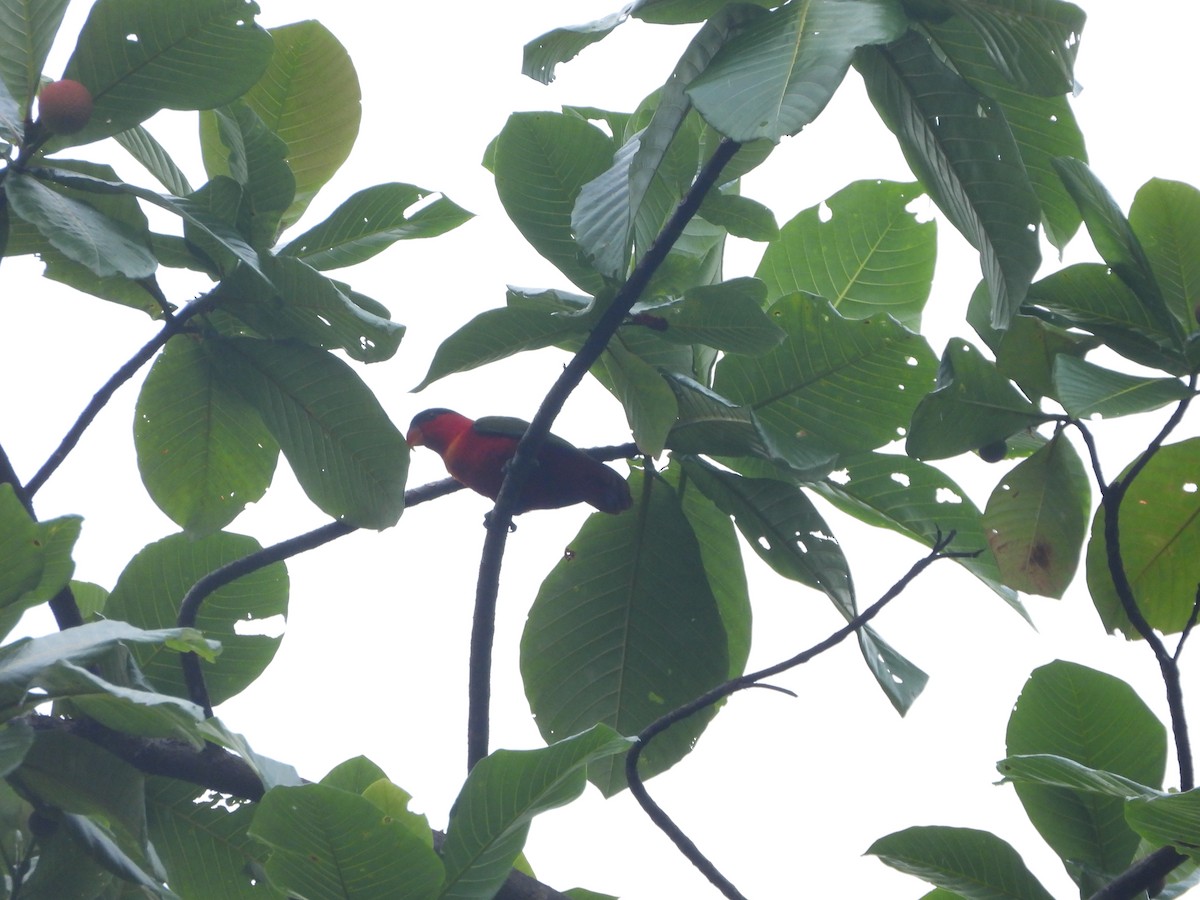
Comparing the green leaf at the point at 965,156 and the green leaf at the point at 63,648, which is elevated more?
the green leaf at the point at 965,156

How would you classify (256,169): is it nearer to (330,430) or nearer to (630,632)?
(330,430)

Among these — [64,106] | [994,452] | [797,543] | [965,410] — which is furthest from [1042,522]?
[64,106]

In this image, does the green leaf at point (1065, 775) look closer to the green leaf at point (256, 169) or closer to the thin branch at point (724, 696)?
the thin branch at point (724, 696)

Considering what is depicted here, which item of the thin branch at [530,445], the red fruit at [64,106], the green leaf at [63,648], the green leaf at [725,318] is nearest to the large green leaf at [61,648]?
the green leaf at [63,648]

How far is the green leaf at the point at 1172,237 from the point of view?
1859 millimetres

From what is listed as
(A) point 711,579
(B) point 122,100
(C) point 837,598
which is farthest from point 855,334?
(B) point 122,100

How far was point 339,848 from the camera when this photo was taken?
1295 millimetres

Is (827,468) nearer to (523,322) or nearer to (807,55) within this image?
(523,322)

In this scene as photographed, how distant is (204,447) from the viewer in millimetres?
2215

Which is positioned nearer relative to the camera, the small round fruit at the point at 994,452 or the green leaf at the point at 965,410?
the green leaf at the point at 965,410

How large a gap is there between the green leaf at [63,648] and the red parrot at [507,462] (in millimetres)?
949

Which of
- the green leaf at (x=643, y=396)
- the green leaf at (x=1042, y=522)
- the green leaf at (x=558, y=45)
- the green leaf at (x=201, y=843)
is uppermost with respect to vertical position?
the green leaf at (x=558, y=45)

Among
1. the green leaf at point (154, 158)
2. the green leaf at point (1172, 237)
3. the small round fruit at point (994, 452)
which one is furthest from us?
the green leaf at point (154, 158)

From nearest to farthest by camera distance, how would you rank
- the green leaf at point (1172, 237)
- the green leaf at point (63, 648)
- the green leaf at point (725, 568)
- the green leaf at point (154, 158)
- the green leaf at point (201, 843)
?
the green leaf at point (63, 648) → the green leaf at point (201, 843) → the green leaf at point (1172, 237) → the green leaf at point (154, 158) → the green leaf at point (725, 568)
